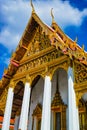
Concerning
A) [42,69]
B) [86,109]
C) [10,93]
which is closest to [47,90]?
[42,69]

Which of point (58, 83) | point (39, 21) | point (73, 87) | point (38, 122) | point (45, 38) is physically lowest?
point (38, 122)

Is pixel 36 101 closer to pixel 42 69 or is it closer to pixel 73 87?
pixel 42 69

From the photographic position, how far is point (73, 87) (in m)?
6.70

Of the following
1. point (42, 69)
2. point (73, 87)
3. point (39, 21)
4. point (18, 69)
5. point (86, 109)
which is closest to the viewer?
point (73, 87)

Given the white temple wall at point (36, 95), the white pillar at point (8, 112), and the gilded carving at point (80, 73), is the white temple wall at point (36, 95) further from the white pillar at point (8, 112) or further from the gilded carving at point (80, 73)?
the gilded carving at point (80, 73)

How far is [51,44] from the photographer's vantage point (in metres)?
7.65

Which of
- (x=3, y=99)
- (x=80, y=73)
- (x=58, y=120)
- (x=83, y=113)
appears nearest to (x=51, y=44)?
(x=80, y=73)

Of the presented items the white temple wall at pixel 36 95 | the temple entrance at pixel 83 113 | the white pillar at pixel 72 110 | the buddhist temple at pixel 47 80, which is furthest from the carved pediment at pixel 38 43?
the temple entrance at pixel 83 113

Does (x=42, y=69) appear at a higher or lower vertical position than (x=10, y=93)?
higher

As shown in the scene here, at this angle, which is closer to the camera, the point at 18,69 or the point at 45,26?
the point at 45,26

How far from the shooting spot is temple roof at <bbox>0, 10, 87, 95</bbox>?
6.90 meters

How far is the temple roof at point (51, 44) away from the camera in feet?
22.6

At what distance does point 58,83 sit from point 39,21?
2.89m

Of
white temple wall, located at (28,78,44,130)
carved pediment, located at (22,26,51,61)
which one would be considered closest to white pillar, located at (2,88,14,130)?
white temple wall, located at (28,78,44,130)
